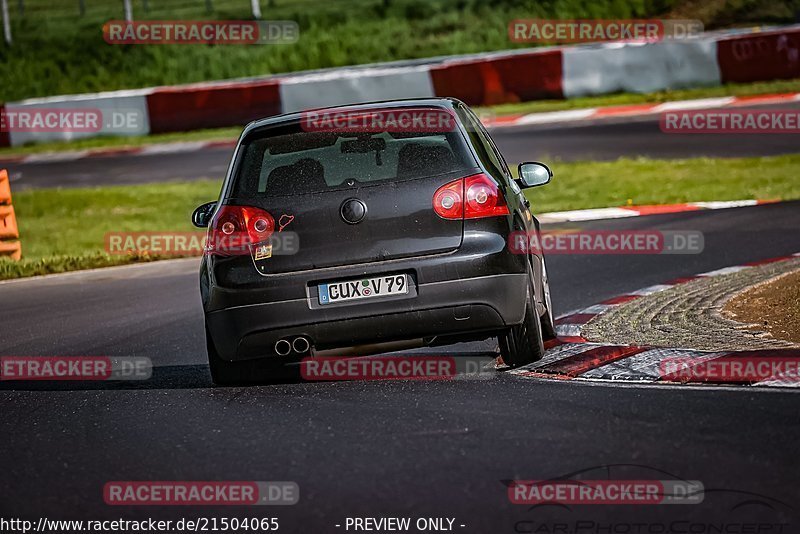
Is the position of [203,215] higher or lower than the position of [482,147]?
lower

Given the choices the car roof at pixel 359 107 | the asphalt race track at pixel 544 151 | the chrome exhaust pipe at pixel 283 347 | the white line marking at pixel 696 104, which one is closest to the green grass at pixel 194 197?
the asphalt race track at pixel 544 151

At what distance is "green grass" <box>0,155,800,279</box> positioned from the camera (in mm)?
18094

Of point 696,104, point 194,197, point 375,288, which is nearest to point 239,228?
point 375,288

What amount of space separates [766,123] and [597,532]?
19.4 metres

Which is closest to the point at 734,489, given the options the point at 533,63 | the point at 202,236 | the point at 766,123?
the point at 202,236

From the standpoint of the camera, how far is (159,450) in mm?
7145

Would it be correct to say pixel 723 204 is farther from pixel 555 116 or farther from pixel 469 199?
pixel 555 116

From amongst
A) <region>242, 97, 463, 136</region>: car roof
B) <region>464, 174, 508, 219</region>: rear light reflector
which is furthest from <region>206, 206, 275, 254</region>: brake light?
<region>464, 174, 508, 219</region>: rear light reflector

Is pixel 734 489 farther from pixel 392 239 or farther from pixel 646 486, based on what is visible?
pixel 392 239

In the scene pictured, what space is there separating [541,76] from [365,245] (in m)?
21.6

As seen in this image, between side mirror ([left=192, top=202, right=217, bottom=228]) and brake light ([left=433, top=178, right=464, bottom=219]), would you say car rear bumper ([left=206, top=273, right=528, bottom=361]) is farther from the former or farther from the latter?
side mirror ([left=192, top=202, right=217, bottom=228])

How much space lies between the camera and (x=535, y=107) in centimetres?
2883

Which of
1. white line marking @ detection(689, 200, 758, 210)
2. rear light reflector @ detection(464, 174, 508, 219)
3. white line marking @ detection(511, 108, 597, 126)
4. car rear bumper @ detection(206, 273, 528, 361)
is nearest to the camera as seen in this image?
car rear bumper @ detection(206, 273, 528, 361)

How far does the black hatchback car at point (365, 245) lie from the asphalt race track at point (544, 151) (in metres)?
13.7
